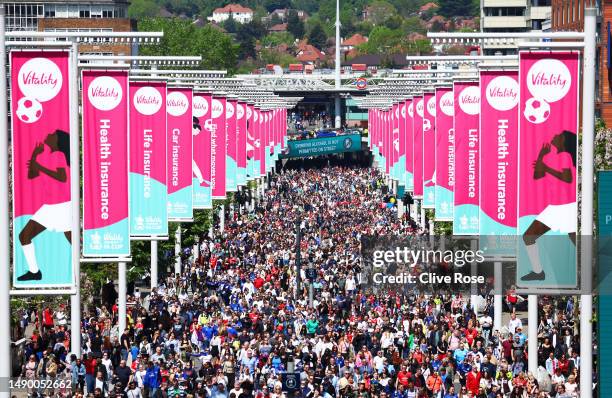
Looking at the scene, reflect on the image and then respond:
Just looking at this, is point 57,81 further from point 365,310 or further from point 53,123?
point 365,310

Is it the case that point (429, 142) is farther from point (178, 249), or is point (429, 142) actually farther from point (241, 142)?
point (241, 142)

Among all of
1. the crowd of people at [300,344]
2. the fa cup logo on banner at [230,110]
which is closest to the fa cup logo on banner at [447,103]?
the crowd of people at [300,344]

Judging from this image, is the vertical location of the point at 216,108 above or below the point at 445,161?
above

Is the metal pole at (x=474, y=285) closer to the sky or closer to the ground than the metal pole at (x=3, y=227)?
closer to the ground

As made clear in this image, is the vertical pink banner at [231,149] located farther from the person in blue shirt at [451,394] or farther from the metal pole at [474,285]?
the person in blue shirt at [451,394]

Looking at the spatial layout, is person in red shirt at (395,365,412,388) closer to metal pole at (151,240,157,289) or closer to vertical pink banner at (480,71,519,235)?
vertical pink banner at (480,71,519,235)

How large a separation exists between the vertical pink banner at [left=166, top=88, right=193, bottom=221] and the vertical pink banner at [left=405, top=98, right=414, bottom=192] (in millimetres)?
14552

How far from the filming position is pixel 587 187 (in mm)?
20391

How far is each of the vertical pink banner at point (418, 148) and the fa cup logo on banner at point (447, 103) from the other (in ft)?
26.5

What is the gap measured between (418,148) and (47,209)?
98.0ft

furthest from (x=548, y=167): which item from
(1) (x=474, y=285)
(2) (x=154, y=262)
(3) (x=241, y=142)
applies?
(3) (x=241, y=142)

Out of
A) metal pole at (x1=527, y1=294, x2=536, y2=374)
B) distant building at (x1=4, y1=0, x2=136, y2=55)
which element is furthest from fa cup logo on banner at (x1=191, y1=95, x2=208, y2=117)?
distant building at (x1=4, y1=0, x2=136, y2=55)

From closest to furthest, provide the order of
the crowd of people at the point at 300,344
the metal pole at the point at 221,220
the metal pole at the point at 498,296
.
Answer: the crowd of people at the point at 300,344 → the metal pole at the point at 498,296 → the metal pole at the point at 221,220

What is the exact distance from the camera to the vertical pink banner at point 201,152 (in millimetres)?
45812
